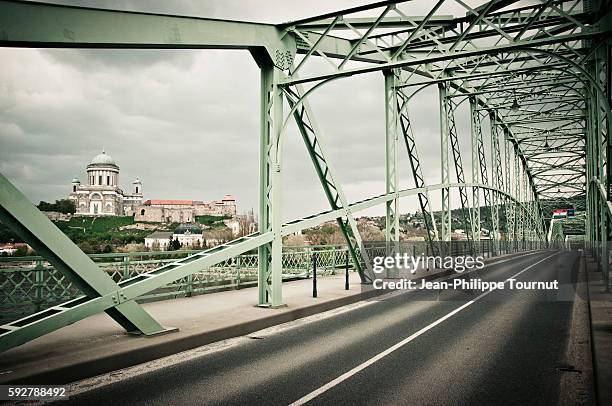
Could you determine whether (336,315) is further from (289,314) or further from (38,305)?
(38,305)

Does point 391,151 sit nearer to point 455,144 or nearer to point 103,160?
point 455,144

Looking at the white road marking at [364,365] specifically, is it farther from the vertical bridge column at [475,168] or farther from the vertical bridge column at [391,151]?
the vertical bridge column at [475,168]

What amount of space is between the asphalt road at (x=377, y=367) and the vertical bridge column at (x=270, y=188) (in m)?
1.51

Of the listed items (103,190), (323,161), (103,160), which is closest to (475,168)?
(323,161)

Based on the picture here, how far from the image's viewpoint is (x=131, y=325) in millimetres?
7621

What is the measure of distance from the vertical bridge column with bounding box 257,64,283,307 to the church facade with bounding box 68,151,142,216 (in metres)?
106

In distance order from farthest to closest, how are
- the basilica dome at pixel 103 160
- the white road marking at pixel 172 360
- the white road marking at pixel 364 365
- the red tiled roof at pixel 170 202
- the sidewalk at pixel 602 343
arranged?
the red tiled roof at pixel 170 202 < the basilica dome at pixel 103 160 < the white road marking at pixel 172 360 < the white road marking at pixel 364 365 < the sidewalk at pixel 602 343

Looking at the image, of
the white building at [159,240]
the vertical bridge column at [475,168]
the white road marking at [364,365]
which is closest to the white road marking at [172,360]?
the white road marking at [364,365]

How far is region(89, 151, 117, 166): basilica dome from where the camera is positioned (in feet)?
468

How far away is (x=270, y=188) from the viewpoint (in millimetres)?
11055

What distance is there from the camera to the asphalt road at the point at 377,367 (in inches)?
215

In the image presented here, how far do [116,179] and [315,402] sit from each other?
491 feet

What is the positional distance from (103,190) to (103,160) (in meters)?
19.6

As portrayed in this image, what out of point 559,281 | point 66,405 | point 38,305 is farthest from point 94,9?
point 559,281
